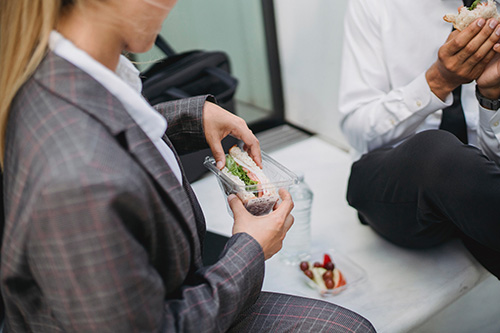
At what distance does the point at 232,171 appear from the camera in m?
0.98

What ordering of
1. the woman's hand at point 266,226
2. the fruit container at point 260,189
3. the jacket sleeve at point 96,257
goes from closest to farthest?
the jacket sleeve at point 96,257, the woman's hand at point 266,226, the fruit container at point 260,189

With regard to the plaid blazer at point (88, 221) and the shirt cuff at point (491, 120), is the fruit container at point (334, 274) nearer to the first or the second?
the shirt cuff at point (491, 120)

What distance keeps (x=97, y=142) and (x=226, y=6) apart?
195 centimetres

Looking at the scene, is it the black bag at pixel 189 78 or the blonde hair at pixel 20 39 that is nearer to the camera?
the blonde hair at pixel 20 39

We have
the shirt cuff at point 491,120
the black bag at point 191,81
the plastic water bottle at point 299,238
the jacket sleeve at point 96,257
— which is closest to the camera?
the jacket sleeve at point 96,257

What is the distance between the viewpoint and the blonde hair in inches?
23.7

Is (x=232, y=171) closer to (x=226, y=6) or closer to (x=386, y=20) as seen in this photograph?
(x=386, y=20)

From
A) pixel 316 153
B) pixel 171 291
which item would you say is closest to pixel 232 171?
pixel 171 291

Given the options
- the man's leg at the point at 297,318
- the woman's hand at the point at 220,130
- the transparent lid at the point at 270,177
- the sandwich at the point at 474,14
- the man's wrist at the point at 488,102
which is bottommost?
the man's leg at the point at 297,318

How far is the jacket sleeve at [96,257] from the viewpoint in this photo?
0.53 meters

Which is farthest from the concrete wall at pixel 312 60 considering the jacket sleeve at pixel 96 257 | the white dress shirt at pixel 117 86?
the jacket sleeve at pixel 96 257

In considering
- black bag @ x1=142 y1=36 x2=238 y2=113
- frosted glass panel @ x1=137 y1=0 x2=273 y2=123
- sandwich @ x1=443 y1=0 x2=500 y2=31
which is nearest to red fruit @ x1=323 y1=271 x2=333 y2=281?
sandwich @ x1=443 y1=0 x2=500 y2=31

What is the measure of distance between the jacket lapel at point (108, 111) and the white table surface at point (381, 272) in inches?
30.0

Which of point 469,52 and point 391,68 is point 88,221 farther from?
point 391,68
